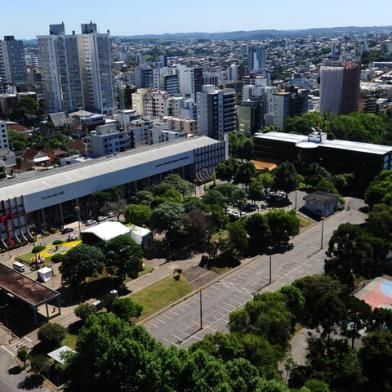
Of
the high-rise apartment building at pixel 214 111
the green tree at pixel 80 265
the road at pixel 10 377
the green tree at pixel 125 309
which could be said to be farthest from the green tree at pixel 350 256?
the high-rise apartment building at pixel 214 111

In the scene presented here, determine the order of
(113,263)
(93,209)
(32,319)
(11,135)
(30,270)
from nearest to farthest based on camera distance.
Result: (32,319), (113,263), (30,270), (93,209), (11,135)

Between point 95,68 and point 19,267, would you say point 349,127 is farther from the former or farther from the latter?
point 19,267

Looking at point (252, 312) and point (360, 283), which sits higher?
point (252, 312)

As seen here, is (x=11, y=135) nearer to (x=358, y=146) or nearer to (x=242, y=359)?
(x=358, y=146)

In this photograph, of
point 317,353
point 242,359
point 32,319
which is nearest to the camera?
point 242,359

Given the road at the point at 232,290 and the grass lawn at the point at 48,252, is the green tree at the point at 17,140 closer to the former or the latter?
the grass lawn at the point at 48,252

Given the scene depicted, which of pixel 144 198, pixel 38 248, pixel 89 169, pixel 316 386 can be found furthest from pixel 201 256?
pixel 316 386

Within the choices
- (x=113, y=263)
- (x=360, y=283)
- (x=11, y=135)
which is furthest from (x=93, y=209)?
(x=11, y=135)
